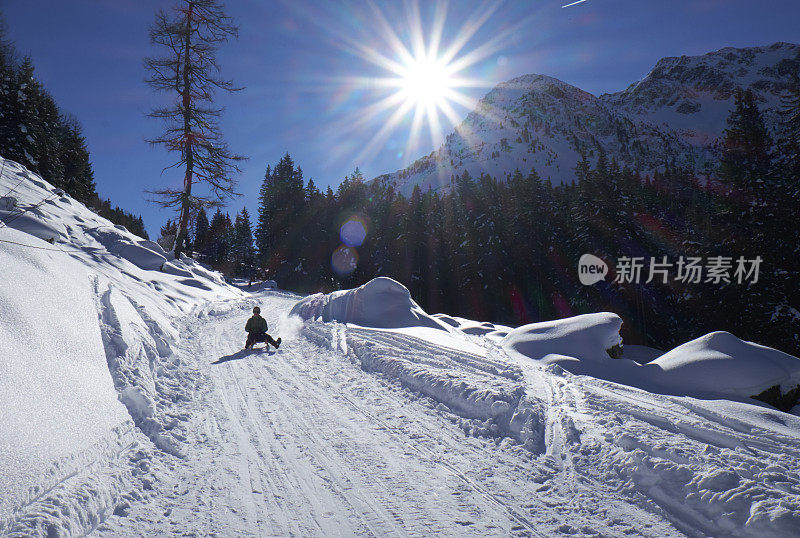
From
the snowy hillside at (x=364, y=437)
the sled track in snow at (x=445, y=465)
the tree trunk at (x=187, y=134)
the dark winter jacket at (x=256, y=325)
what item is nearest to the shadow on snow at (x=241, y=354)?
the snowy hillside at (x=364, y=437)

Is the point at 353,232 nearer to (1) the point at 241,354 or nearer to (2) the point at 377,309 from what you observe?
(2) the point at 377,309

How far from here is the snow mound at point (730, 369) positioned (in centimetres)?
663

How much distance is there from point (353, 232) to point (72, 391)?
4390 cm

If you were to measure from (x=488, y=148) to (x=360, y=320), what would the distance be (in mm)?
203530

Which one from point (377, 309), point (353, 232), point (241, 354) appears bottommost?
point (241, 354)

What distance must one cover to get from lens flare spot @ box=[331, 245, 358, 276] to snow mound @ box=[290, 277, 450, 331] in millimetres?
29141

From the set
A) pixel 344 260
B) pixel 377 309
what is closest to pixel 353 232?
pixel 344 260

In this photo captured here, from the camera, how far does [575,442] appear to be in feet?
13.8

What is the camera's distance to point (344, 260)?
150 feet

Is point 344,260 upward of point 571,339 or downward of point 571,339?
upward

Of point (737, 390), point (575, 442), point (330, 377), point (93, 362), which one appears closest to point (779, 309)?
point (737, 390)

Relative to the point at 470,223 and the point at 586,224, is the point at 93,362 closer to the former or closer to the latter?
the point at 586,224

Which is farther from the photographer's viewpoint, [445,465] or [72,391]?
[72,391]

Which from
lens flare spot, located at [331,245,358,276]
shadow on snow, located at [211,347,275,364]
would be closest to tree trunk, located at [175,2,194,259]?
shadow on snow, located at [211,347,275,364]
